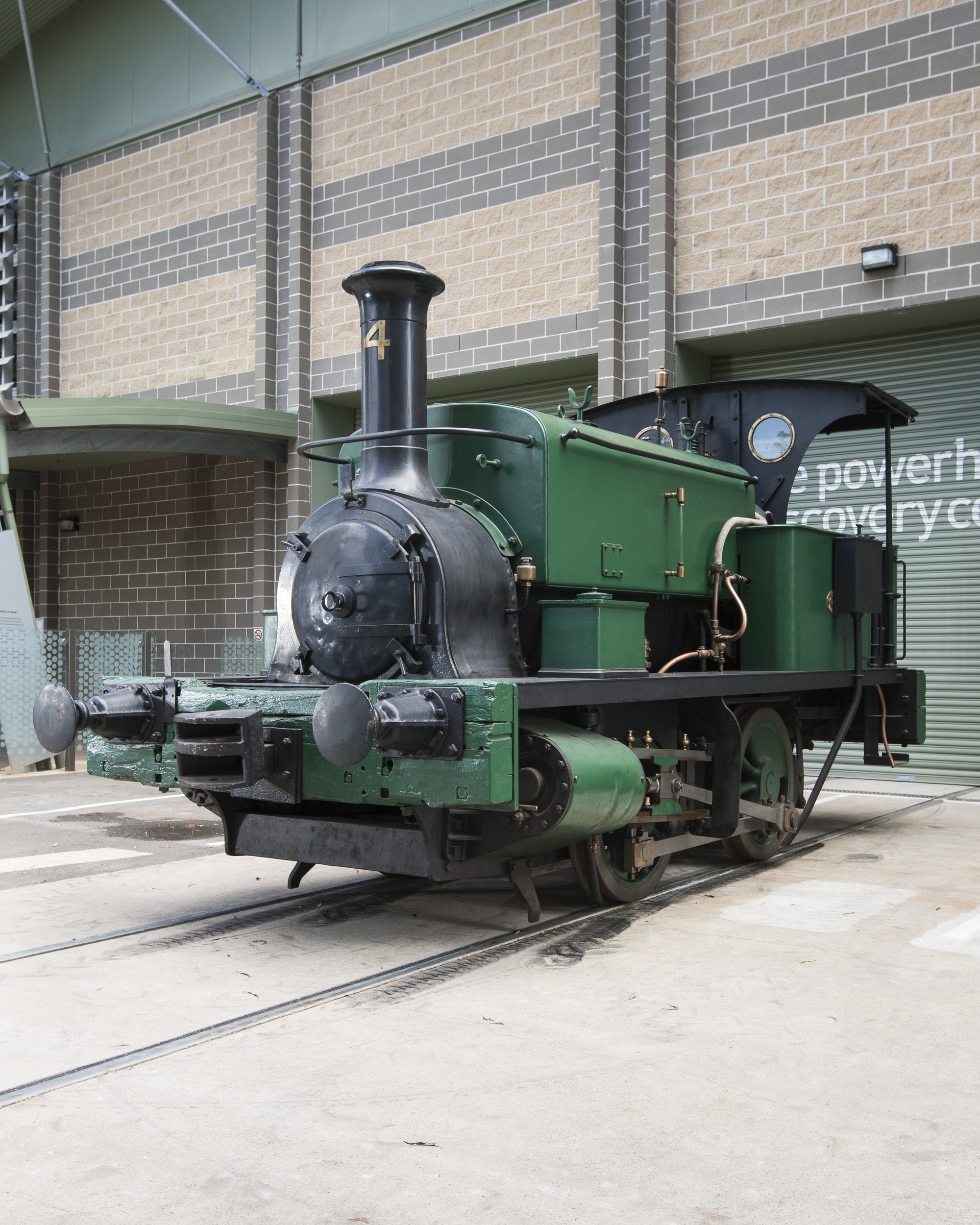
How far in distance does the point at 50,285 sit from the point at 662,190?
10.4m

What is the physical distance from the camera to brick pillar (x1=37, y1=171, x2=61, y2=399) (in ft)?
58.9

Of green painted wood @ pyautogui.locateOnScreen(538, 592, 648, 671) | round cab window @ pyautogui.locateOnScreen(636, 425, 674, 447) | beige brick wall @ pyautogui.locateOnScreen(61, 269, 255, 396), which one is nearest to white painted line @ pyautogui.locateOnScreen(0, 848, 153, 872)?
green painted wood @ pyautogui.locateOnScreen(538, 592, 648, 671)

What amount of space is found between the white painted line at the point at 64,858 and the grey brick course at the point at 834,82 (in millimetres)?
9074

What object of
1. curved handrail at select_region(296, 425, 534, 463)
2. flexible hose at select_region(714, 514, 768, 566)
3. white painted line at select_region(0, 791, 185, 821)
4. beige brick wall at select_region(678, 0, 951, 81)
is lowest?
white painted line at select_region(0, 791, 185, 821)

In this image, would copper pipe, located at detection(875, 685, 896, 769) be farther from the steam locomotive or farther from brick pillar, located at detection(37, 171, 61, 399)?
brick pillar, located at detection(37, 171, 61, 399)

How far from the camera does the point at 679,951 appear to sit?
493cm

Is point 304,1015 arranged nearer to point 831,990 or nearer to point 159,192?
point 831,990

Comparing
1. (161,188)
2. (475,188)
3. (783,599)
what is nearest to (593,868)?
(783,599)

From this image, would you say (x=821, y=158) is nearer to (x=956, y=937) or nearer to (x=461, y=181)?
(x=461, y=181)

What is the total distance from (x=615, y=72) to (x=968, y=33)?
359 cm

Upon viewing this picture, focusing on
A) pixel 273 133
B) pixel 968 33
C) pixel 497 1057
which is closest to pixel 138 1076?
pixel 497 1057

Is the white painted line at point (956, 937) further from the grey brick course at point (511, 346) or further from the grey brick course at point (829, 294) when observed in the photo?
the grey brick course at point (511, 346)

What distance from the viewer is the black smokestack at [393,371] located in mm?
5496

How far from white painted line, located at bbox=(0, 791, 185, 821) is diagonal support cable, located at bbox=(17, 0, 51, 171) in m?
10.4
